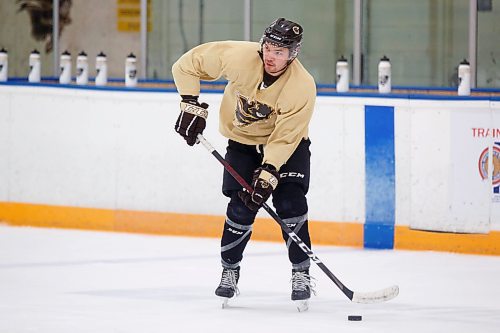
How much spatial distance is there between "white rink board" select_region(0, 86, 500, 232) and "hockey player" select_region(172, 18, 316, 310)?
1.56 meters

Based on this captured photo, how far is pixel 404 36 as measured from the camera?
7574mm

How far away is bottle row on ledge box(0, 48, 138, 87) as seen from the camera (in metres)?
7.23

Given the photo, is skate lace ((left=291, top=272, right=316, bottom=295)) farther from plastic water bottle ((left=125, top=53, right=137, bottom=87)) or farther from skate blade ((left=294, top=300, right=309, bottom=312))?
plastic water bottle ((left=125, top=53, right=137, bottom=87))

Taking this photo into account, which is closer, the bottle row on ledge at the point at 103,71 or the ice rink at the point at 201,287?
the ice rink at the point at 201,287

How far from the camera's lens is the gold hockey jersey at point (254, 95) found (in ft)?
14.7

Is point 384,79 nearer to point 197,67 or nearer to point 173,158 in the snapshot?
point 173,158

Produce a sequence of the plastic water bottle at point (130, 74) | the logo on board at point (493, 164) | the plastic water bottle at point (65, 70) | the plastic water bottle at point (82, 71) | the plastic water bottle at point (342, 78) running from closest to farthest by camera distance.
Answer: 1. the logo on board at point (493, 164)
2. the plastic water bottle at point (342, 78)
3. the plastic water bottle at point (130, 74)
4. the plastic water bottle at point (82, 71)
5. the plastic water bottle at point (65, 70)

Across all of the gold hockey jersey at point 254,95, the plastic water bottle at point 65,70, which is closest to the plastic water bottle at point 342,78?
the plastic water bottle at point 65,70

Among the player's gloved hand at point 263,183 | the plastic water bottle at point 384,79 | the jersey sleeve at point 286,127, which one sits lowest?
the player's gloved hand at point 263,183

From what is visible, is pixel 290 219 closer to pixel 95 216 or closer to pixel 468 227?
pixel 468 227

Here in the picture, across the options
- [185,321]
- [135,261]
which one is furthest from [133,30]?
[185,321]

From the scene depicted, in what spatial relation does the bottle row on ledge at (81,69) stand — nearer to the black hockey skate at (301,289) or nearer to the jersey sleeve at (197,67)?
the jersey sleeve at (197,67)

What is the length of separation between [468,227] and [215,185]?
52.4 inches

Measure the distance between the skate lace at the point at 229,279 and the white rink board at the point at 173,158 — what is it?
166cm
